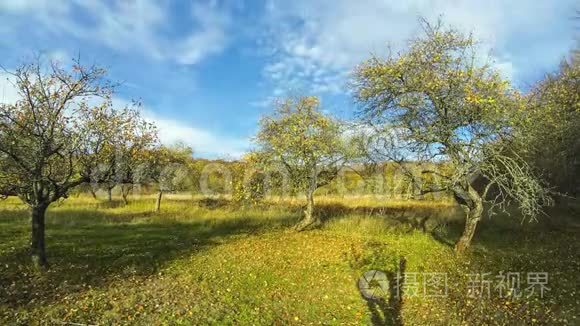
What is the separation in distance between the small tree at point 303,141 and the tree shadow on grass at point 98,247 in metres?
4.27

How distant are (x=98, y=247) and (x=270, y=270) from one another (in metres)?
8.19

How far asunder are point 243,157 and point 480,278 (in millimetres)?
13563

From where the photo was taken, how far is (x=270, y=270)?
16.8 meters

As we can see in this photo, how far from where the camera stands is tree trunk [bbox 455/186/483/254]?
17.9 m

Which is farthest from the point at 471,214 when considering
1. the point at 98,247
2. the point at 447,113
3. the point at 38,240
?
the point at 38,240

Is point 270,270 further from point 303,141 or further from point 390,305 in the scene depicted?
point 303,141

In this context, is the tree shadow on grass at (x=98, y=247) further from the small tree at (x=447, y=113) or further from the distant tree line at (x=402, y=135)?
the small tree at (x=447, y=113)

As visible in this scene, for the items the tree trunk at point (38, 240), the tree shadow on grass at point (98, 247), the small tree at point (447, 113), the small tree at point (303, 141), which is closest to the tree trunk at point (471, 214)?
the small tree at point (447, 113)

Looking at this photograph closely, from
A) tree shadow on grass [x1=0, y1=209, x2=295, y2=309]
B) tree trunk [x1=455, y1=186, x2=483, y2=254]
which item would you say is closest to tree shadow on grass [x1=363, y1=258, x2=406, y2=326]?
tree trunk [x1=455, y1=186, x2=483, y2=254]

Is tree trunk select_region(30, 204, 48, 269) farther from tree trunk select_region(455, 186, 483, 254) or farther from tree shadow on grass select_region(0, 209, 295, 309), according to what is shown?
tree trunk select_region(455, 186, 483, 254)

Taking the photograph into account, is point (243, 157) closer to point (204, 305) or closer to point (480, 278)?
point (204, 305)

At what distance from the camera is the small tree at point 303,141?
2280 cm

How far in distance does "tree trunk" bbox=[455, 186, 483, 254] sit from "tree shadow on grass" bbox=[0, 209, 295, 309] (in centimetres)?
1097

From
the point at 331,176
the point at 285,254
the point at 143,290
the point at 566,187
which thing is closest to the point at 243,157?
the point at 331,176
